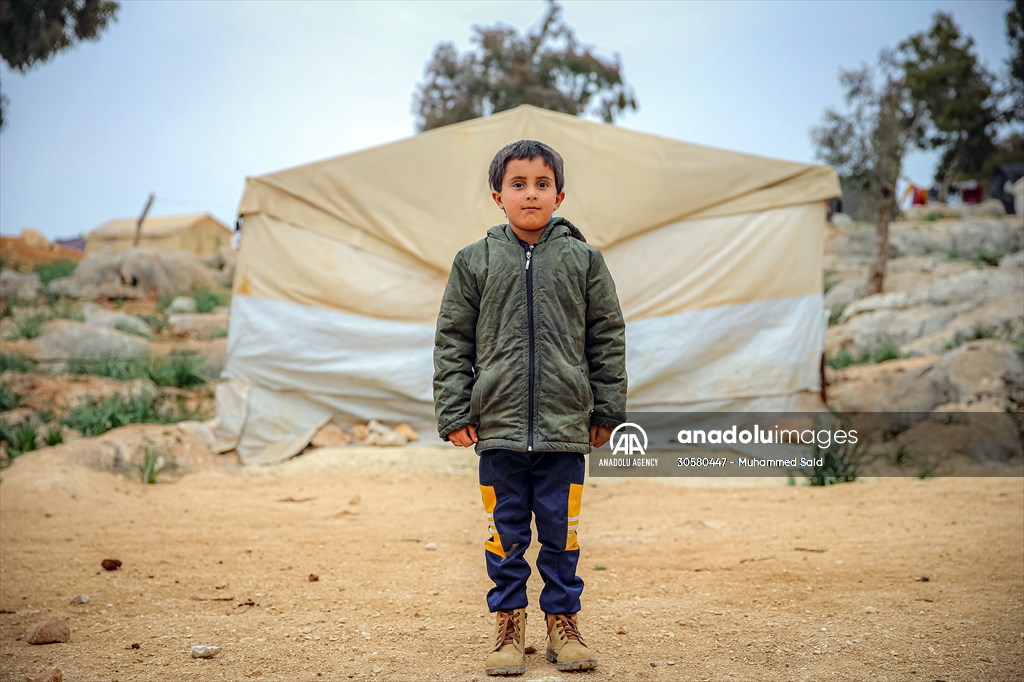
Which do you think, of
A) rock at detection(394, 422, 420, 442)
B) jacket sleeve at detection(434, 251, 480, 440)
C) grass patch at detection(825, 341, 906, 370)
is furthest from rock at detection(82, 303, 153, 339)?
jacket sleeve at detection(434, 251, 480, 440)

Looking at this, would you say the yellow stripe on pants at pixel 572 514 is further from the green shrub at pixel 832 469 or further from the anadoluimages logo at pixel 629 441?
the anadoluimages logo at pixel 629 441

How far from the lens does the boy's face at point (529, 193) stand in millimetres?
2254

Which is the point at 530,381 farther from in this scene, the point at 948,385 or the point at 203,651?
the point at 948,385

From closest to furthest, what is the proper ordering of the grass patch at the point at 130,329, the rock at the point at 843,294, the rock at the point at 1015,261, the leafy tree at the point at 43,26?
1. the leafy tree at the point at 43,26
2. the grass patch at the point at 130,329
3. the rock at the point at 1015,261
4. the rock at the point at 843,294

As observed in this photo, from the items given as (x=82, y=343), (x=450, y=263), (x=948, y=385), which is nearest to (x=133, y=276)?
(x=82, y=343)

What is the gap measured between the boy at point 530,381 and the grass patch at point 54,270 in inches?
610

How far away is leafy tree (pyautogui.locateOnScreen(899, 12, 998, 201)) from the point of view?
99.6ft

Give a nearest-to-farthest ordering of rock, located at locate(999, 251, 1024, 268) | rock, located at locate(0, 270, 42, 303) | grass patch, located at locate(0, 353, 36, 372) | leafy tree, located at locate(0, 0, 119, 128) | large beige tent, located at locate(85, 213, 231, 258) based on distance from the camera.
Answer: grass patch, located at locate(0, 353, 36, 372) → leafy tree, located at locate(0, 0, 119, 128) → rock, located at locate(0, 270, 42, 303) → rock, located at locate(999, 251, 1024, 268) → large beige tent, located at locate(85, 213, 231, 258)

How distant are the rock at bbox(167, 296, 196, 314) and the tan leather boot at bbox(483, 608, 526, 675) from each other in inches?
494

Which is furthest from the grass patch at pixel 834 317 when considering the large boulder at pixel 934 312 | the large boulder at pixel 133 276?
the large boulder at pixel 133 276

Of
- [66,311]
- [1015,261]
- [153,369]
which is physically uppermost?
[1015,261]

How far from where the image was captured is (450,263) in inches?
274

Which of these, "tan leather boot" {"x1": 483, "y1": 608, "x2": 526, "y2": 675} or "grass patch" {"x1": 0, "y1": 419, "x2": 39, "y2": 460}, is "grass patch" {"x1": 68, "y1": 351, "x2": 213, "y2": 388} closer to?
"grass patch" {"x1": 0, "y1": 419, "x2": 39, "y2": 460}

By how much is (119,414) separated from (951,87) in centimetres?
3251
